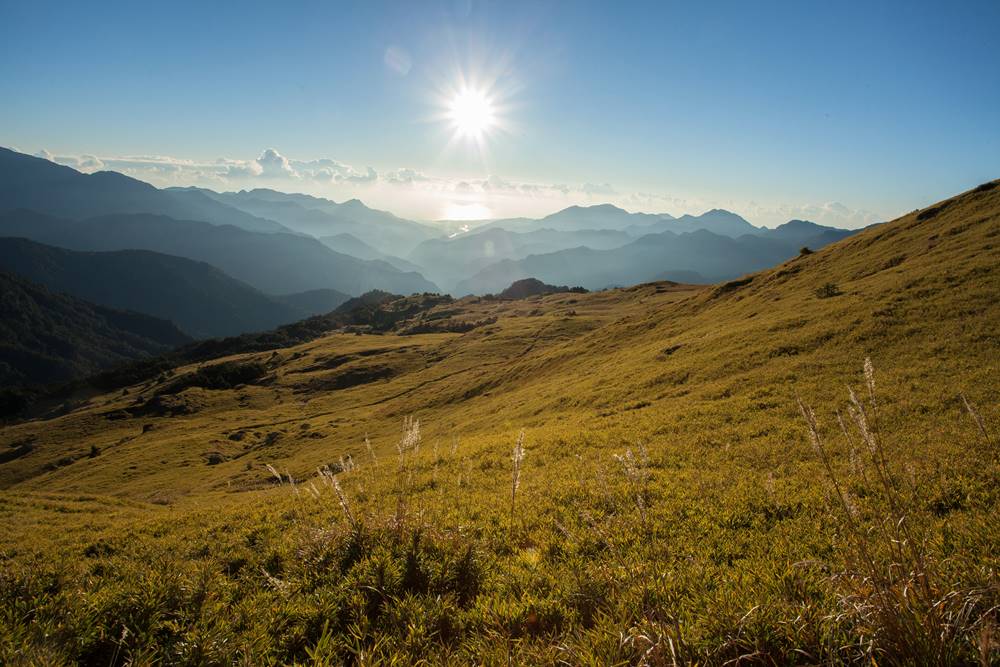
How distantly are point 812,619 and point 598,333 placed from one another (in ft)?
183

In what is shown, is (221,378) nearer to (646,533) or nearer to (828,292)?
(828,292)

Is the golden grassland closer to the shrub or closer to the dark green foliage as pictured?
the shrub

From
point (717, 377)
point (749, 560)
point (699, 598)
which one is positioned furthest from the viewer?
point (717, 377)

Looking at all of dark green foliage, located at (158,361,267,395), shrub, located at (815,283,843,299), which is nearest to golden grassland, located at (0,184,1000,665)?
shrub, located at (815,283,843,299)

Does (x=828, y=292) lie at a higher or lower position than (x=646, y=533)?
higher

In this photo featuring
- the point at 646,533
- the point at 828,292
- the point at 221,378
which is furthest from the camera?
the point at 221,378

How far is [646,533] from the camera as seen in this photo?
6977mm

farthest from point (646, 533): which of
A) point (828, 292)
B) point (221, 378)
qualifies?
point (221, 378)

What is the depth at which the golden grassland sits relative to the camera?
4.11m

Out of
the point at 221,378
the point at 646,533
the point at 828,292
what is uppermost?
the point at 828,292

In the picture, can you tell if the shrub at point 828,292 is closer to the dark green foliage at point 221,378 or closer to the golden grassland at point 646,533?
the golden grassland at point 646,533

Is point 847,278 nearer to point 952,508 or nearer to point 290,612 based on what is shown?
point 952,508

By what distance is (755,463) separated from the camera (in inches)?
470

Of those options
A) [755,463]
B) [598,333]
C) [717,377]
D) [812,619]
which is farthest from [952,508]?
[598,333]
